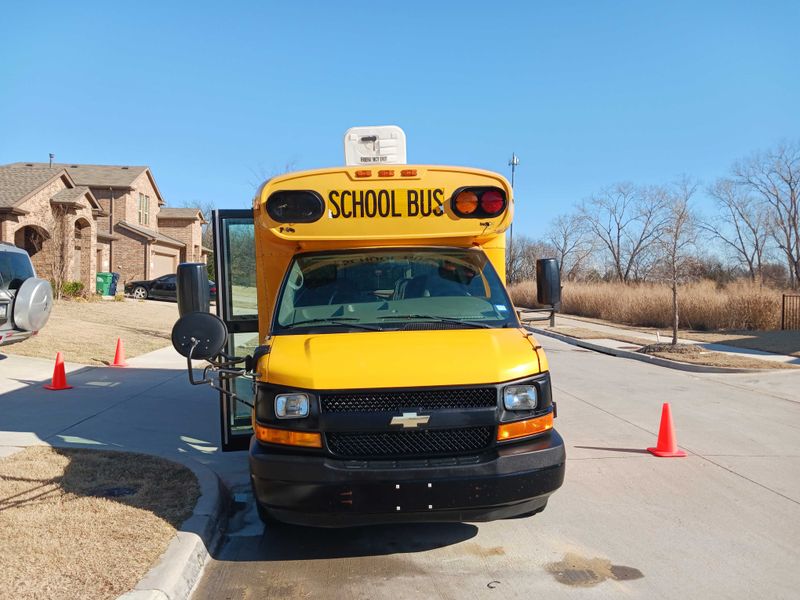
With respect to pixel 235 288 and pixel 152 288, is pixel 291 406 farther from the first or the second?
pixel 152 288

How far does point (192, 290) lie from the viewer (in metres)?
5.84

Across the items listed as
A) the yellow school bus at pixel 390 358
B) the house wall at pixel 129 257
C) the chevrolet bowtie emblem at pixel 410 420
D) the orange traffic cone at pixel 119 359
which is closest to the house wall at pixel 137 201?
the house wall at pixel 129 257

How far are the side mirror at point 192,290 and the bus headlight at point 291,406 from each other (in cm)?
187

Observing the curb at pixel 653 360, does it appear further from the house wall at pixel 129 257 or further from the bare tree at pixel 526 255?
the bare tree at pixel 526 255

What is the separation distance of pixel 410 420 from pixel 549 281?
2495 millimetres

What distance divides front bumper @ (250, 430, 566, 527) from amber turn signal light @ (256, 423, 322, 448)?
76 millimetres

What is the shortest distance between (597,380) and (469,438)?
10017 millimetres

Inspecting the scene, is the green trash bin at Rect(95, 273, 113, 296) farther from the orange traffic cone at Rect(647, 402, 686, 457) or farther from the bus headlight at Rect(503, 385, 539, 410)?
the bus headlight at Rect(503, 385, 539, 410)

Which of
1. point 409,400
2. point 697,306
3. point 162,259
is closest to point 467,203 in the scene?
point 409,400

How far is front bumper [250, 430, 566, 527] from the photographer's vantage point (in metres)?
4.09

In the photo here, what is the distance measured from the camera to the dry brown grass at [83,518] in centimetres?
398

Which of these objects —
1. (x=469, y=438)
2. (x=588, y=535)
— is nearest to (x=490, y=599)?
(x=469, y=438)

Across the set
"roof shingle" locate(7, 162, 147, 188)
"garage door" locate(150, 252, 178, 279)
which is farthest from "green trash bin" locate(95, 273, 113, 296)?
"roof shingle" locate(7, 162, 147, 188)

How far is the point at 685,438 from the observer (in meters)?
8.39
